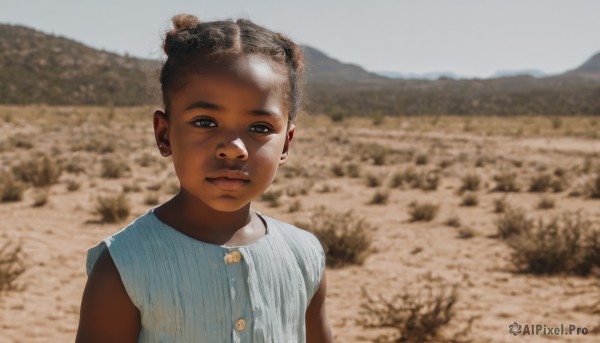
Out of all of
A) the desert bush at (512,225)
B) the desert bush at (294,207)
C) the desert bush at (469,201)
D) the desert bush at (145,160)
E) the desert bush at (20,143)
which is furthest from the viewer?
the desert bush at (20,143)

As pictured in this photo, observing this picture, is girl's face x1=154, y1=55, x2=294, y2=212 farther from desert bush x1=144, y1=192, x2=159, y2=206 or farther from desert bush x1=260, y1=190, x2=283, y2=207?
desert bush x1=260, y1=190, x2=283, y2=207

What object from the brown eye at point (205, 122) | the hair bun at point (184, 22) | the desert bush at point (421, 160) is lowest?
the desert bush at point (421, 160)

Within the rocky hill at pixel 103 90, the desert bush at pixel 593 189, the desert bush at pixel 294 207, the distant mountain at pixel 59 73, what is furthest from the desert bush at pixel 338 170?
the distant mountain at pixel 59 73

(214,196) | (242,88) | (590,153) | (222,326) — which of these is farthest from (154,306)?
(590,153)

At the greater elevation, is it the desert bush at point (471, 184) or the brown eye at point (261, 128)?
the brown eye at point (261, 128)

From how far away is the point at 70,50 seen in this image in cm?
7725

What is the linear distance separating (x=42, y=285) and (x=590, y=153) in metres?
21.8

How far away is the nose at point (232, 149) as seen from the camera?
166 centimetres

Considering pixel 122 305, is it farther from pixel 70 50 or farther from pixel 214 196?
pixel 70 50

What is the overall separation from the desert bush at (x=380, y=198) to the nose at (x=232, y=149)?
43.8ft

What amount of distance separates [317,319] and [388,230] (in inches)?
391

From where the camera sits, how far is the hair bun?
6.27 feet

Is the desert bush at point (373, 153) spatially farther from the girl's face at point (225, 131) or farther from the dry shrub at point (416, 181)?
the girl's face at point (225, 131)

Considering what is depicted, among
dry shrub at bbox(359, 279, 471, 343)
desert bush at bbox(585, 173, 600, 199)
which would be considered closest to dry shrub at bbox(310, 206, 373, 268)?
dry shrub at bbox(359, 279, 471, 343)
